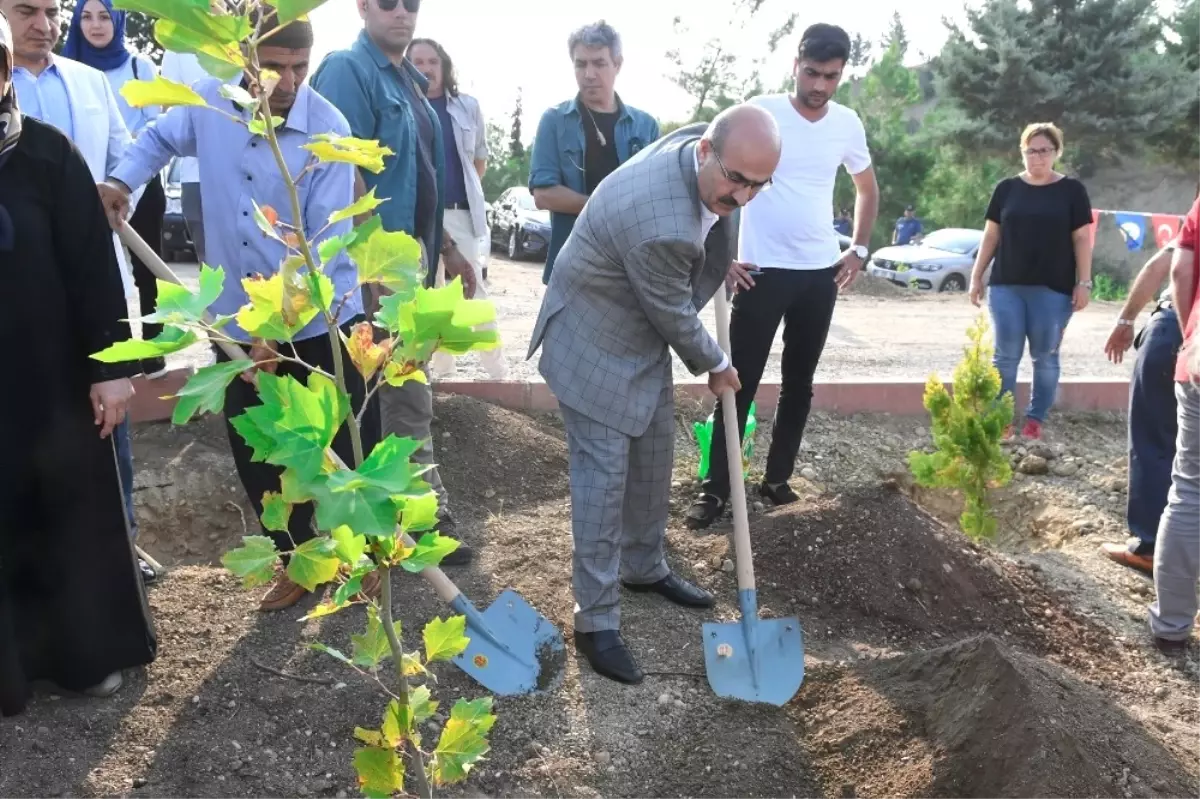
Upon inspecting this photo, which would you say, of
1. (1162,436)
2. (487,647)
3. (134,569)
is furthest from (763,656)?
(1162,436)

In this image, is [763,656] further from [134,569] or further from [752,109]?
[134,569]

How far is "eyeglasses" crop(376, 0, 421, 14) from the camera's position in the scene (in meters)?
3.54

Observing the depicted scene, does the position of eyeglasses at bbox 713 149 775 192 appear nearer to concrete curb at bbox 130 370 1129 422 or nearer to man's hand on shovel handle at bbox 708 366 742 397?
man's hand on shovel handle at bbox 708 366 742 397

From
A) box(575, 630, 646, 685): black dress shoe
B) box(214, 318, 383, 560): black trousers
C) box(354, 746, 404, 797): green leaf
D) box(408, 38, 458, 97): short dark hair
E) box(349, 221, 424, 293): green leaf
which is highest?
box(408, 38, 458, 97): short dark hair

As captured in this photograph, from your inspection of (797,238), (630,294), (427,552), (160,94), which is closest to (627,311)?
(630,294)

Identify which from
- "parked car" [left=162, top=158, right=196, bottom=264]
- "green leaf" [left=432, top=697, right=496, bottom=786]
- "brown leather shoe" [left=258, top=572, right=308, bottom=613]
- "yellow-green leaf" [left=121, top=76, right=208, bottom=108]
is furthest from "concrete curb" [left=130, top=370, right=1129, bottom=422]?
"parked car" [left=162, top=158, right=196, bottom=264]

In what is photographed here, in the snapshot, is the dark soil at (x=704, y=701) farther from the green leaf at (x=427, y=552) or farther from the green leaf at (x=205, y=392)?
the green leaf at (x=205, y=392)

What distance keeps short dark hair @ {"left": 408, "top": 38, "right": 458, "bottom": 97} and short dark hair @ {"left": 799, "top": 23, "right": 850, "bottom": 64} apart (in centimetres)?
167

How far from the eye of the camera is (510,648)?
300cm

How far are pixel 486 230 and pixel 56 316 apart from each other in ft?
8.13

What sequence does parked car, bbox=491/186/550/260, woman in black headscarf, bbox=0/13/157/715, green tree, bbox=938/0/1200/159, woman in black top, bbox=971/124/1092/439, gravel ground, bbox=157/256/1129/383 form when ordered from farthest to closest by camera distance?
Result: green tree, bbox=938/0/1200/159
parked car, bbox=491/186/550/260
gravel ground, bbox=157/256/1129/383
woman in black top, bbox=971/124/1092/439
woman in black headscarf, bbox=0/13/157/715

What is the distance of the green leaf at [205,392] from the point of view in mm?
1441

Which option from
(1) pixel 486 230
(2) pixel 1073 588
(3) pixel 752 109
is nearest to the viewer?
(3) pixel 752 109

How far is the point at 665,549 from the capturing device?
13.0ft
